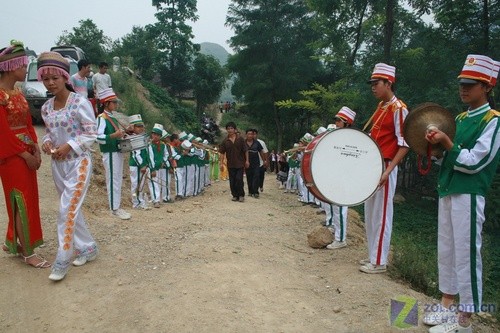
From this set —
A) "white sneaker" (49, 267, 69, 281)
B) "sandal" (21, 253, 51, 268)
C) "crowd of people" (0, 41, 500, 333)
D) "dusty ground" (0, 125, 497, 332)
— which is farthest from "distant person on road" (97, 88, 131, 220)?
"white sneaker" (49, 267, 69, 281)

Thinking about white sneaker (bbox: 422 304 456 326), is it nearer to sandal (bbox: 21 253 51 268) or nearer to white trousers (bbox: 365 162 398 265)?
white trousers (bbox: 365 162 398 265)

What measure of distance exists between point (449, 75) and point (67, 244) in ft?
44.3

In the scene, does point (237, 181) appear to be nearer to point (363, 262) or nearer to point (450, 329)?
point (363, 262)

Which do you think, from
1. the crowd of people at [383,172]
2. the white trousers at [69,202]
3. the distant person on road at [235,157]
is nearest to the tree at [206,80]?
the distant person on road at [235,157]

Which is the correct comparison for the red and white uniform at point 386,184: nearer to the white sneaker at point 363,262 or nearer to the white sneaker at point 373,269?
the white sneaker at point 373,269

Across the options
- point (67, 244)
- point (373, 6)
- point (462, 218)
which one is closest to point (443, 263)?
point (462, 218)

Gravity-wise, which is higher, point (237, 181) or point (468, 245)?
point (468, 245)

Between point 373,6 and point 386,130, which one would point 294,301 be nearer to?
point 386,130

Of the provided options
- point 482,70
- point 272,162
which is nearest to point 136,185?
point 482,70

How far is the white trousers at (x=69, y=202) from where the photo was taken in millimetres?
3998

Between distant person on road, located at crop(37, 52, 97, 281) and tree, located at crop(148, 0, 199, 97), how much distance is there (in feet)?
101

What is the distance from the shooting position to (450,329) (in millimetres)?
3219

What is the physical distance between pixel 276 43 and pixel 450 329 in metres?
26.6

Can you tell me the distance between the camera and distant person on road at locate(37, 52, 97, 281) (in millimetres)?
3984
